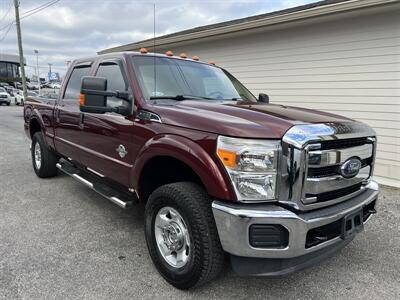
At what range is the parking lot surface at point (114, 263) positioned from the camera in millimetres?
2840

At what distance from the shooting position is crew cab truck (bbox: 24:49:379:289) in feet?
7.82

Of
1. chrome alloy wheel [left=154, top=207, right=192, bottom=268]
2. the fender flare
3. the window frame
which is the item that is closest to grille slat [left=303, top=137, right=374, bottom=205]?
chrome alloy wheel [left=154, top=207, right=192, bottom=268]

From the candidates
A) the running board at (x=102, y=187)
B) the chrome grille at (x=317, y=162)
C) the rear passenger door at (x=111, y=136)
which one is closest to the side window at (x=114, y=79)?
the rear passenger door at (x=111, y=136)

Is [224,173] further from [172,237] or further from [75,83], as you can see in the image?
[75,83]

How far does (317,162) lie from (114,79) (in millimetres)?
2411

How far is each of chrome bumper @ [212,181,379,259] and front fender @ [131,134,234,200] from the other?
0.38ft

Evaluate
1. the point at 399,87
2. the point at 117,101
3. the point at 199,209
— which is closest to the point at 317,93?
the point at 399,87

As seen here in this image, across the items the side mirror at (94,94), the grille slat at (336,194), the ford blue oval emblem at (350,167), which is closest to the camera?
the grille slat at (336,194)

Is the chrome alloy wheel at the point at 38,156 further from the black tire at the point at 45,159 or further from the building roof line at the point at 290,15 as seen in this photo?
the building roof line at the point at 290,15

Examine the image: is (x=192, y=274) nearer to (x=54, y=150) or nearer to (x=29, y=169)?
(x=54, y=150)

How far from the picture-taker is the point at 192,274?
2.69 meters

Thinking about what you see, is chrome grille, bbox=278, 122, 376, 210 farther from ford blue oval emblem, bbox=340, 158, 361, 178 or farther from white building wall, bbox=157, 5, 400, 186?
white building wall, bbox=157, 5, 400, 186

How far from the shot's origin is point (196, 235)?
259 centimetres

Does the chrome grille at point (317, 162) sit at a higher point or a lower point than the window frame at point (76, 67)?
lower
